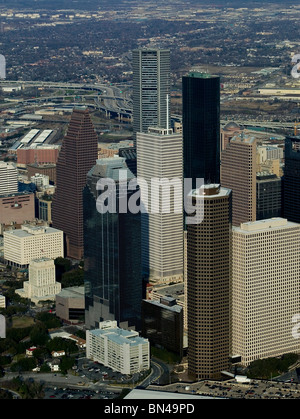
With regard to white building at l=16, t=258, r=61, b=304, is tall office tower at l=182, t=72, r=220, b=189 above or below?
above

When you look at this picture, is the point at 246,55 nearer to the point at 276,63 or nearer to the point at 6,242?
the point at 276,63

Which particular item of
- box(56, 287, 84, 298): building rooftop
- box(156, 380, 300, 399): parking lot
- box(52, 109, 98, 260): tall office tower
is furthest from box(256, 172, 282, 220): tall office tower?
box(156, 380, 300, 399): parking lot

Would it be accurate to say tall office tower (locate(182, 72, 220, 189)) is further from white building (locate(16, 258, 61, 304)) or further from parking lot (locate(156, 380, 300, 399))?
parking lot (locate(156, 380, 300, 399))

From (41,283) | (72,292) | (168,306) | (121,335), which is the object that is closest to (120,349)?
(121,335)

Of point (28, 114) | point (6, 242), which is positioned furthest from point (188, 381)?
point (28, 114)

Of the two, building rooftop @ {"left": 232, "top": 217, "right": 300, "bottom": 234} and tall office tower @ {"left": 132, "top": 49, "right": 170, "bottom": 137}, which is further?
tall office tower @ {"left": 132, "top": 49, "right": 170, "bottom": 137}

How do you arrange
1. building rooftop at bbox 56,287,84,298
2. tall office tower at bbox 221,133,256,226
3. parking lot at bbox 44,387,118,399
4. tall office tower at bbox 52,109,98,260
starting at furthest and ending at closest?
1. tall office tower at bbox 52,109,98,260
2. tall office tower at bbox 221,133,256,226
3. building rooftop at bbox 56,287,84,298
4. parking lot at bbox 44,387,118,399

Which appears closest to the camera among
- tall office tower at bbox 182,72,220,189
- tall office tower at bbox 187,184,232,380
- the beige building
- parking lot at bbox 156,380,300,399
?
parking lot at bbox 156,380,300,399
